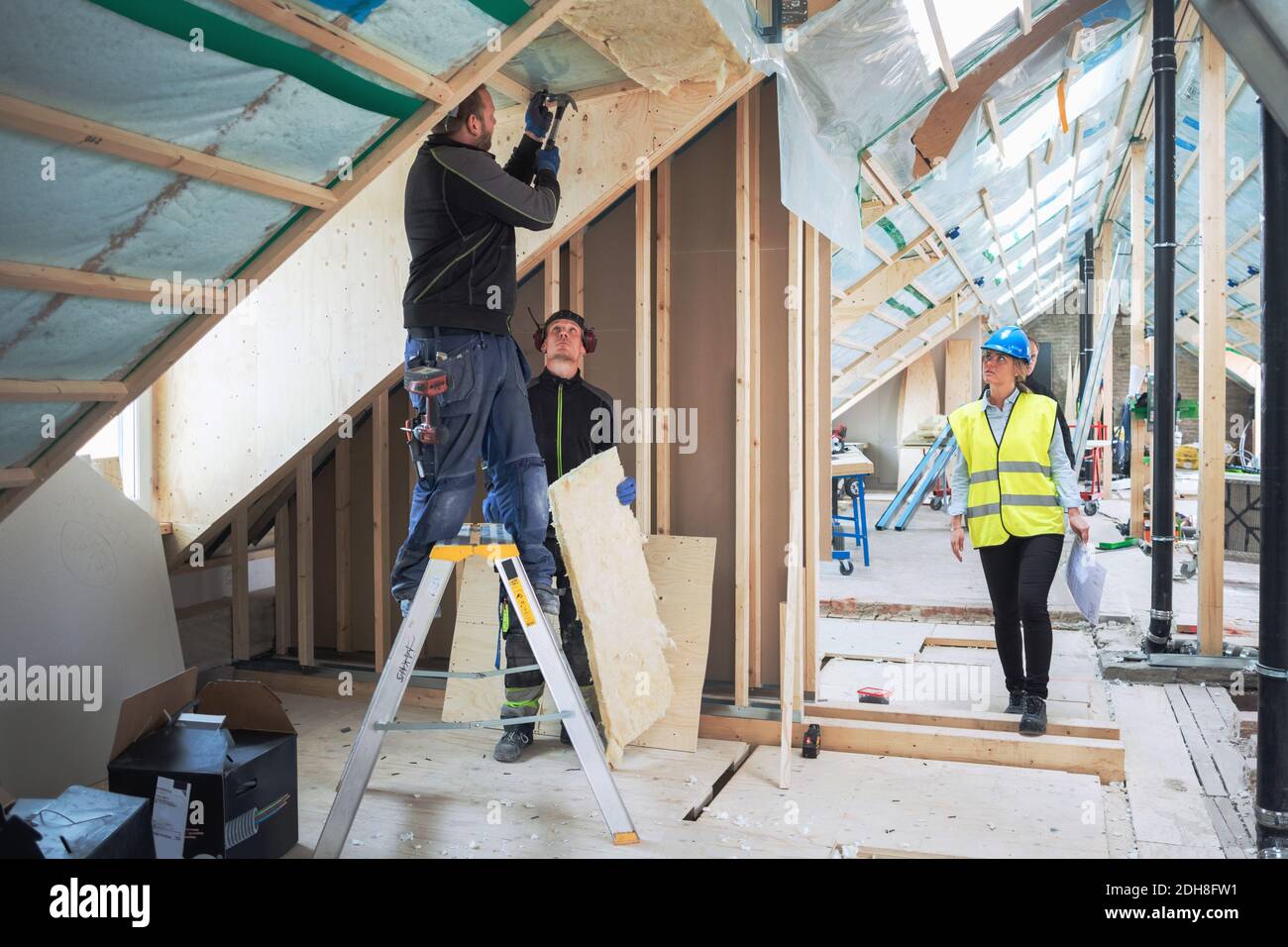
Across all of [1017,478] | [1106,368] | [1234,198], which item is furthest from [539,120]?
[1106,368]

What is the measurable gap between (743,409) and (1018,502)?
3.37 ft

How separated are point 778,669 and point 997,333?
1474 mm

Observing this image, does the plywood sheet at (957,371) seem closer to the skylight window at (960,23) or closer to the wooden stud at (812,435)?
the skylight window at (960,23)

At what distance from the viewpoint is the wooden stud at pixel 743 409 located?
3.52 m

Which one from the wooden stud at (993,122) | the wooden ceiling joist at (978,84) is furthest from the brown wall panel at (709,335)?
the wooden stud at (993,122)

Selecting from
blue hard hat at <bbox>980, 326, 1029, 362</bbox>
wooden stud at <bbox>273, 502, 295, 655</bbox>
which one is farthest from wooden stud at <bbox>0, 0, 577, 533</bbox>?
blue hard hat at <bbox>980, 326, 1029, 362</bbox>

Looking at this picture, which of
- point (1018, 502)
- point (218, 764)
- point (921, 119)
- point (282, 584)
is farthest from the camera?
point (921, 119)

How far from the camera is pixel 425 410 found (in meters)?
2.51

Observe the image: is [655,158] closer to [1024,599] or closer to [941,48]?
[941,48]

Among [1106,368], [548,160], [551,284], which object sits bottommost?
[551,284]

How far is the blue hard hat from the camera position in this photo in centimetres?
348

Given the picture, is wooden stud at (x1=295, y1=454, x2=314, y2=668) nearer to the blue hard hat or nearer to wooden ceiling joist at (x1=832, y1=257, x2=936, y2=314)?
the blue hard hat

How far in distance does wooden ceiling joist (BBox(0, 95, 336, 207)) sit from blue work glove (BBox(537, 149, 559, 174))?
0.55 m
